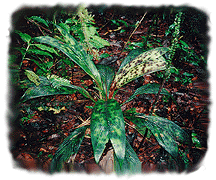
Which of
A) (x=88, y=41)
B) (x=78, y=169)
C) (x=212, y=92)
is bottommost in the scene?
(x=78, y=169)

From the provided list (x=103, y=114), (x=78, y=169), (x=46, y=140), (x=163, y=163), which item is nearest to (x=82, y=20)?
(x=103, y=114)

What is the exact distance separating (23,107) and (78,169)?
0.64 meters

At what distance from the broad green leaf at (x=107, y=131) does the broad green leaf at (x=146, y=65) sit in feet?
1.04

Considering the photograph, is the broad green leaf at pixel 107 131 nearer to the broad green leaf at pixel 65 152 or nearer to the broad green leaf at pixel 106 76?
the broad green leaf at pixel 65 152

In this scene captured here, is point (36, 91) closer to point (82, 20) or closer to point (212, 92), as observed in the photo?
point (82, 20)

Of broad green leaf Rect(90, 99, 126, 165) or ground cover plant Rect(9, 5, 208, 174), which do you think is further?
ground cover plant Rect(9, 5, 208, 174)

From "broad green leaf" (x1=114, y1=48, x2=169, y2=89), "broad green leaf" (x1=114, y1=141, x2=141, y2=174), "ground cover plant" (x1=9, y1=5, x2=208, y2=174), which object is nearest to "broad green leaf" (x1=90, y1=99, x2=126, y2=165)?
"ground cover plant" (x1=9, y1=5, x2=208, y2=174)

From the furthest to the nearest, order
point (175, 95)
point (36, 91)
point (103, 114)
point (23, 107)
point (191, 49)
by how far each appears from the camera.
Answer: point (191, 49)
point (175, 95)
point (23, 107)
point (36, 91)
point (103, 114)

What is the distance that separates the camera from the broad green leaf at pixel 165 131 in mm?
927

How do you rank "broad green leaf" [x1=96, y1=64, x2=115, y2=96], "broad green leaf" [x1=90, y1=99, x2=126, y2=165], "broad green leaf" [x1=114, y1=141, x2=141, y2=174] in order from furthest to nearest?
1. "broad green leaf" [x1=96, y1=64, x2=115, y2=96]
2. "broad green leaf" [x1=114, y1=141, x2=141, y2=174]
3. "broad green leaf" [x1=90, y1=99, x2=126, y2=165]

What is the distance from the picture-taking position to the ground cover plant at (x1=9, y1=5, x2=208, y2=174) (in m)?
0.94

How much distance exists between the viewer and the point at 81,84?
148cm

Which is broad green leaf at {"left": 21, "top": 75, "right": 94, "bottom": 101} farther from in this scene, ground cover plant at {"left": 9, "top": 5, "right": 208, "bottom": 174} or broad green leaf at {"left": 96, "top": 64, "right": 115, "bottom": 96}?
broad green leaf at {"left": 96, "top": 64, "right": 115, "bottom": 96}

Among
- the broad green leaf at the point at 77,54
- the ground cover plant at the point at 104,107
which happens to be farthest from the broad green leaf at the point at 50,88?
the broad green leaf at the point at 77,54
